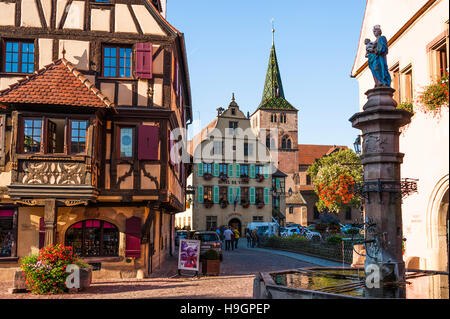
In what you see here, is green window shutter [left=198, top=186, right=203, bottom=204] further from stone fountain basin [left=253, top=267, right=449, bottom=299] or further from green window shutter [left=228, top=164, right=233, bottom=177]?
stone fountain basin [left=253, top=267, right=449, bottom=299]

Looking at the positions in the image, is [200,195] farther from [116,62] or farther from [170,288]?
[170,288]

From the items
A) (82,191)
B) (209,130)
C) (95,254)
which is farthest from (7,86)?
(209,130)

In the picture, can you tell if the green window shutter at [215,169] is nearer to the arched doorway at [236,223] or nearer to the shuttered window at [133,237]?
the arched doorway at [236,223]

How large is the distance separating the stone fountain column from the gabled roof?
73.6m

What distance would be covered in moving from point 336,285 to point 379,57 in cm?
483

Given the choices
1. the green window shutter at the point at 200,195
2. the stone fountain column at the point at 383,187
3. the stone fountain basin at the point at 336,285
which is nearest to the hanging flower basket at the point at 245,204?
the green window shutter at the point at 200,195

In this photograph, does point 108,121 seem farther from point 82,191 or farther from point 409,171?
point 409,171

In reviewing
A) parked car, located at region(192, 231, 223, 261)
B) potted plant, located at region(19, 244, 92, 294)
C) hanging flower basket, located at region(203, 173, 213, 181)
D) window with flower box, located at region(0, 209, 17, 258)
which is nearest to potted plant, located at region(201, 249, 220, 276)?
potted plant, located at region(19, 244, 92, 294)

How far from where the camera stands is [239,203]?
53.5m

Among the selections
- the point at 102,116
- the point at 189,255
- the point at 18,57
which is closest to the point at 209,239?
the point at 189,255

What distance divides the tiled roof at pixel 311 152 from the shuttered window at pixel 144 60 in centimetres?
7827

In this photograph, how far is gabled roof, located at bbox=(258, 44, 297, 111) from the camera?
8431 centimetres
